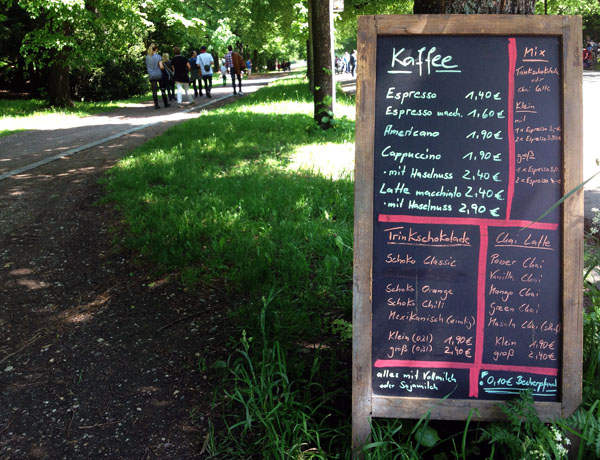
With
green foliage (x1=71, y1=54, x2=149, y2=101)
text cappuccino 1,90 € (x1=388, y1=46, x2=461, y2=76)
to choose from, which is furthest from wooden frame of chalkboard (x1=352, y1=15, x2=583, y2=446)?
green foliage (x1=71, y1=54, x2=149, y2=101)

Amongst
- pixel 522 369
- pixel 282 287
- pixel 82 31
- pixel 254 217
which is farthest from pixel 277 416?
pixel 82 31

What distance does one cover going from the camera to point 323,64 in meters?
9.86

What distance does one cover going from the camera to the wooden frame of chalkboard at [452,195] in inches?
86.8

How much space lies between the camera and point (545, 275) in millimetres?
2250

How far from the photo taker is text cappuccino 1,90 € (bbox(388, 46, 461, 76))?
2.23 metres

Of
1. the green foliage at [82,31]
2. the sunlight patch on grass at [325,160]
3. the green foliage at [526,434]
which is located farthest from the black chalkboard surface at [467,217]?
the green foliage at [82,31]

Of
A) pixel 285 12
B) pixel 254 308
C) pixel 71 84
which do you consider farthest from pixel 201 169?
pixel 285 12

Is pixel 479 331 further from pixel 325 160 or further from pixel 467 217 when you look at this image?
pixel 325 160

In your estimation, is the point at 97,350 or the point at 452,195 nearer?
the point at 452,195

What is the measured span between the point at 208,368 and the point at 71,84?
67.5ft

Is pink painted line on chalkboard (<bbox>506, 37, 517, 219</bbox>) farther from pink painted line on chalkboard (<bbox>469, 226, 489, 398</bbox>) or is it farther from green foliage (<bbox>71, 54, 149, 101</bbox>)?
green foliage (<bbox>71, 54, 149, 101</bbox>)

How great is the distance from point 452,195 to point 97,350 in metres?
2.31

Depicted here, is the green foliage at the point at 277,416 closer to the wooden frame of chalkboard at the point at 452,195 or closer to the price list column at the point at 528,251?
the wooden frame of chalkboard at the point at 452,195

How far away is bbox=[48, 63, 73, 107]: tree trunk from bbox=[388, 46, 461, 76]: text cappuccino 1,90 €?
60.4 feet
